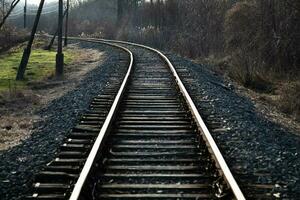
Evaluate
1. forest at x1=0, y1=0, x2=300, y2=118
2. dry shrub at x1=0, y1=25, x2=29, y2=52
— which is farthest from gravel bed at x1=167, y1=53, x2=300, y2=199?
dry shrub at x1=0, y1=25, x2=29, y2=52

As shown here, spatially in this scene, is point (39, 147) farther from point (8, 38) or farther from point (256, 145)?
point (8, 38)

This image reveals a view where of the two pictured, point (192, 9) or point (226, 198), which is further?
point (192, 9)

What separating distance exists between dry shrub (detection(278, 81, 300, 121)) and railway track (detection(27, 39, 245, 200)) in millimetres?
3865

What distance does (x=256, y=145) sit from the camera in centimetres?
690

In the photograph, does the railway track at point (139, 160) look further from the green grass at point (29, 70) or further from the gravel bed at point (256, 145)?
the green grass at point (29, 70)

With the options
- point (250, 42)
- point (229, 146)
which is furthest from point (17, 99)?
point (250, 42)

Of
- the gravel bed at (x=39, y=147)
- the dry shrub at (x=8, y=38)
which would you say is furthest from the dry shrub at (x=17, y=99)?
the dry shrub at (x=8, y=38)

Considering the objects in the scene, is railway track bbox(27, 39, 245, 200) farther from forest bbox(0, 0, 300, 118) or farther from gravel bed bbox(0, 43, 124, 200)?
forest bbox(0, 0, 300, 118)

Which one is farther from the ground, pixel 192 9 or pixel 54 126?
pixel 192 9

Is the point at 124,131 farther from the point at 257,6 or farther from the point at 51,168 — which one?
the point at 257,6

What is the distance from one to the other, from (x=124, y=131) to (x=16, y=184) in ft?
8.65

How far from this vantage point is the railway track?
16.4ft

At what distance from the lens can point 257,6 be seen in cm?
2219

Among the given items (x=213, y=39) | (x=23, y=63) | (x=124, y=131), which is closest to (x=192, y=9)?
(x=213, y=39)
